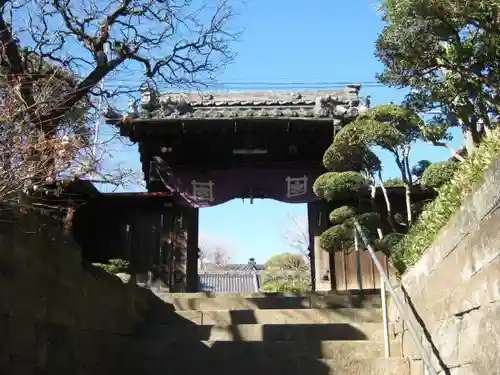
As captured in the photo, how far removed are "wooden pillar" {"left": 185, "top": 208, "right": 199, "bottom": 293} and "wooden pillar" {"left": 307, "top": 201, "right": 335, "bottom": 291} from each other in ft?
8.11

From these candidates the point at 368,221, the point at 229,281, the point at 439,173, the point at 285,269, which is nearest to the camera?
the point at 439,173

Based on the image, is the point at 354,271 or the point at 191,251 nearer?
the point at 354,271

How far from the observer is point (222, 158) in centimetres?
1216

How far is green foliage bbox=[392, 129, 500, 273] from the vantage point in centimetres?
375

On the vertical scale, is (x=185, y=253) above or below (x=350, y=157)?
below

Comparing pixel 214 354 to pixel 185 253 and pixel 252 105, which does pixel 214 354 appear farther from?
pixel 252 105

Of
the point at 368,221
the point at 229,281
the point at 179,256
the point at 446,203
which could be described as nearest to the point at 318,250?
the point at 179,256

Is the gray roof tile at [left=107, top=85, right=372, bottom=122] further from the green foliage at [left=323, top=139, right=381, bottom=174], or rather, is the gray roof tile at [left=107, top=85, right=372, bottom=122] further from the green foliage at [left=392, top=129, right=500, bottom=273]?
the green foliage at [left=392, top=129, right=500, bottom=273]

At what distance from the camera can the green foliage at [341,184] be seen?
6734mm

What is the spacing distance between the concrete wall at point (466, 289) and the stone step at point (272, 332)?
1720mm

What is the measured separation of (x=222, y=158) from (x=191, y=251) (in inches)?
86.1

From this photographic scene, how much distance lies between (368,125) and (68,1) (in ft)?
13.6

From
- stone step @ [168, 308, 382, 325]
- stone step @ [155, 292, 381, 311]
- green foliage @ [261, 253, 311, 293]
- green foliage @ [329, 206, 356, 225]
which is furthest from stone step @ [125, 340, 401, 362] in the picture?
green foliage @ [261, 253, 311, 293]

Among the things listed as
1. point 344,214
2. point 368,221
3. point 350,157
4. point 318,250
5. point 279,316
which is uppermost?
point 350,157
